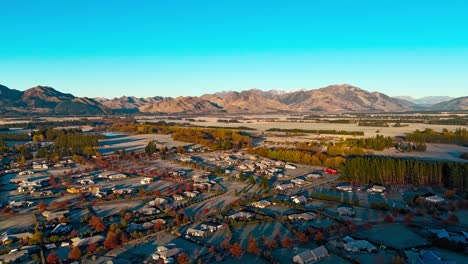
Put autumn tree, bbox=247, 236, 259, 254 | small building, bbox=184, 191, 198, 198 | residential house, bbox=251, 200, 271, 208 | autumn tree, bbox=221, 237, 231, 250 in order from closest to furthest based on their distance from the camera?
1. autumn tree, bbox=247, 236, 259, 254
2. autumn tree, bbox=221, 237, 231, 250
3. residential house, bbox=251, 200, 271, 208
4. small building, bbox=184, 191, 198, 198

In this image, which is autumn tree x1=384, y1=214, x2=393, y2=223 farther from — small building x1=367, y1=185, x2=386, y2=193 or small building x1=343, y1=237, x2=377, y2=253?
small building x1=367, y1=185, x2=386, y2=193

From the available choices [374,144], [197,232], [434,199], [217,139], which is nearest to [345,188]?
[434,199]

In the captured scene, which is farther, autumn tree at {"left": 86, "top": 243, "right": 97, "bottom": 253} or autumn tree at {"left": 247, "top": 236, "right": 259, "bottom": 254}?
autumn tree at {"left": 86, "top": 243, "right": 97, "bottom": 253}

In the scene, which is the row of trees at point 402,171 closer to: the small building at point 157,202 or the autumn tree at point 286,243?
the autumn tree at point 286,243

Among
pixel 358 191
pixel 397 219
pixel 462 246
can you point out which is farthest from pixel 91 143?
pixel 462 246

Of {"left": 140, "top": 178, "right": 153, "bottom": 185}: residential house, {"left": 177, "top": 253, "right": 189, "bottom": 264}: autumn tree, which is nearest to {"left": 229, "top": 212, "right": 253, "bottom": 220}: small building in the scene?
{"left": 177, "top": 253, "right": 189, "bottom": 264}: autumn tree

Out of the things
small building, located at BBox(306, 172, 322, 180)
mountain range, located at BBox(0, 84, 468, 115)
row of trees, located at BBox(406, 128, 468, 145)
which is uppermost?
mountain range, located at BBox(0, 84, 468, 115)

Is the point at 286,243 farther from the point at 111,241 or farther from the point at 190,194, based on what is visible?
the point at 190,194
